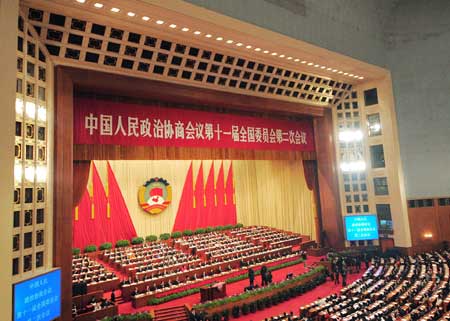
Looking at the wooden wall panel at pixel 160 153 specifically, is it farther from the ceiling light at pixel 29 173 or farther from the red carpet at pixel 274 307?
the red carpet at pixel 274 307

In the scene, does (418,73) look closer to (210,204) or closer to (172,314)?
(210,204)

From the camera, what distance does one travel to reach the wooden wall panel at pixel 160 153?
957 centimetres

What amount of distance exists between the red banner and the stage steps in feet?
15.5

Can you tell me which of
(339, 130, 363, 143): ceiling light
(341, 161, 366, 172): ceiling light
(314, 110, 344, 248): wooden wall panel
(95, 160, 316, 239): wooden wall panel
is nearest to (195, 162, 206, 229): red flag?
(95, 160, 316, 239): wooden wall panel

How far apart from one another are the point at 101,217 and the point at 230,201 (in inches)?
278

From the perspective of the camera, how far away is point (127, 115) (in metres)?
10.3

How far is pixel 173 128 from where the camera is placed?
11.1m

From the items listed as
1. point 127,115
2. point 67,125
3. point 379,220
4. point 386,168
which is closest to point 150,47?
point 127,115

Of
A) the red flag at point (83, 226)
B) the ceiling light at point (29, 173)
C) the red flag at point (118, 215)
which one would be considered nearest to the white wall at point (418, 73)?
the red flag at point (118, 215)

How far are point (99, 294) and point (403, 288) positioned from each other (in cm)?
812

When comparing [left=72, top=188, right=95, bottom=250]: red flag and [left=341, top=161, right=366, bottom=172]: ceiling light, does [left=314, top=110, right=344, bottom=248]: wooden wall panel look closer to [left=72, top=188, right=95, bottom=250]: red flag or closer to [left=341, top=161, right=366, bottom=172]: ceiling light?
[left=341, top=161, right=366, bottom=172]: ceiling light

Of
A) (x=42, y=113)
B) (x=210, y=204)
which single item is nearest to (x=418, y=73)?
(x=210, y=204)

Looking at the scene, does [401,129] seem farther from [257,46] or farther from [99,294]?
[99,294]

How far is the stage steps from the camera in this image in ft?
29.3
